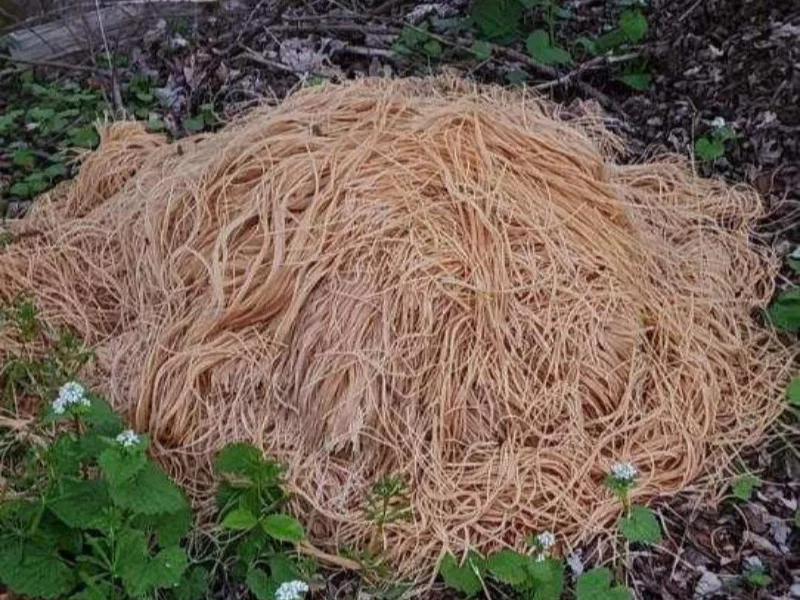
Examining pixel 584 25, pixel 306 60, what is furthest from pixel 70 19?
pixel 584 25

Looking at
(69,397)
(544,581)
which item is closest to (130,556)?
(69,397)

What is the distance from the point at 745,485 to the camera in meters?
2.58

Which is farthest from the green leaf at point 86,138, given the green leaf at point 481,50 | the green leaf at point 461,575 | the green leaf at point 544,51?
the green leaf at point 461,575

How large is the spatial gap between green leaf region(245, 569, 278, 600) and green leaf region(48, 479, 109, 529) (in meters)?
0.28

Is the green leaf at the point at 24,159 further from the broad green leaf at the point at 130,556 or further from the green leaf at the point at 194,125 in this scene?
the broad green leaf at the point at 130,556

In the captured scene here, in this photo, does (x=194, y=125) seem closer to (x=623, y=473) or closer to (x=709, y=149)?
(x=709, y=149)

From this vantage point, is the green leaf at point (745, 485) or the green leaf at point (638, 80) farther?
the green leaf at point (638, 80)

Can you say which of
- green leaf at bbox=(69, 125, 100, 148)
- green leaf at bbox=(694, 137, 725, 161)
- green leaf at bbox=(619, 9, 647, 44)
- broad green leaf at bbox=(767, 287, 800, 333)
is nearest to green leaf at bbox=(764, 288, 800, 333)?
broad green leaf at bbox=(767, 287, 800, 333)

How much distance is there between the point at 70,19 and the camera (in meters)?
4.36

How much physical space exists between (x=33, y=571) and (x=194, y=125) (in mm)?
1814

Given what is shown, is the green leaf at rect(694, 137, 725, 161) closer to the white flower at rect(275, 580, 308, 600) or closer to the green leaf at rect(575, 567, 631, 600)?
the green leaf at rect(575, 567, 631, 600)

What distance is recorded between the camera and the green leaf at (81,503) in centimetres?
225

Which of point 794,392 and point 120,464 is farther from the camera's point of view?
point 794,392

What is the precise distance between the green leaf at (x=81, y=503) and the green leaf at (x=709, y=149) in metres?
1.86
